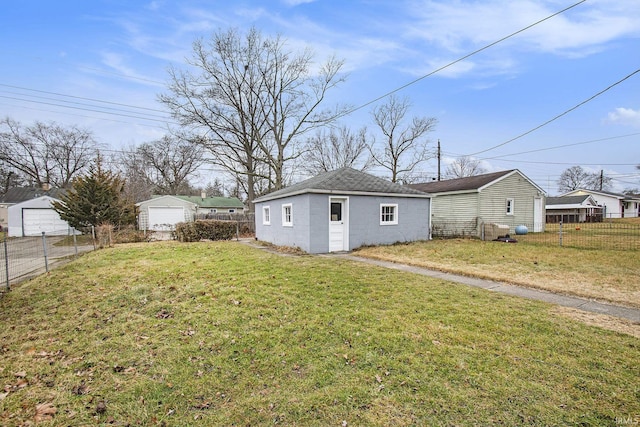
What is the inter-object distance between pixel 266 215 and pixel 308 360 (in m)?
12.9

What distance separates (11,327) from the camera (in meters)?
4.34

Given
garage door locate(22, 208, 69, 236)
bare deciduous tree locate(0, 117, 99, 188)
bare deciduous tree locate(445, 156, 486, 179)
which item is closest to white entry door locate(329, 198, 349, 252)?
garage door locate(22, 208, 69, 236)

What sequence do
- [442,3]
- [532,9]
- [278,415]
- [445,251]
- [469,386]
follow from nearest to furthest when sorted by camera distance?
1. [278,415]
2. [469,386]
3. [532,9]
4. [442,3]
5. [445,251]

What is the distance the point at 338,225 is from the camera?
11789mm

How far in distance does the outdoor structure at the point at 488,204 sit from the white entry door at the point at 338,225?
25.4ft

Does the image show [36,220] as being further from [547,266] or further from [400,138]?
[547,266]

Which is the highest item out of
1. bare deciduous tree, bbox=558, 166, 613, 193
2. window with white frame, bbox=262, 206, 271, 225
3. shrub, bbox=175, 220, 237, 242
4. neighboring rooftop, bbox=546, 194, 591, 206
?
A: bare deciduous tree, bbox=558, 166, 613, 193

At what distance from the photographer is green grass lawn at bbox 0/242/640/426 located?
7.80 ft

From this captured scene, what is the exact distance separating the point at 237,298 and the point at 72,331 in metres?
2.31

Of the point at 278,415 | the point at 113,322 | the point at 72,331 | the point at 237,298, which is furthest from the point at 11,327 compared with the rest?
the point at 278,415

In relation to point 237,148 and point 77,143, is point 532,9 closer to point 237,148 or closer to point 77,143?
point 237,148

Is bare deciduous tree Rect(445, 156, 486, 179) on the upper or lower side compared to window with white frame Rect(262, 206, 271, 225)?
upper

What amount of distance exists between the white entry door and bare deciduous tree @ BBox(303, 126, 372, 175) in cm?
2124

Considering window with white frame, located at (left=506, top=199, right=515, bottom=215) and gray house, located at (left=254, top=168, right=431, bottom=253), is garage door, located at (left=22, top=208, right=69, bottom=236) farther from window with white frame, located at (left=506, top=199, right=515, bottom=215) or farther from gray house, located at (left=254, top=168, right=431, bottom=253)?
window with white frame, located at (left=506, top=199, right=515, bottom=215)
